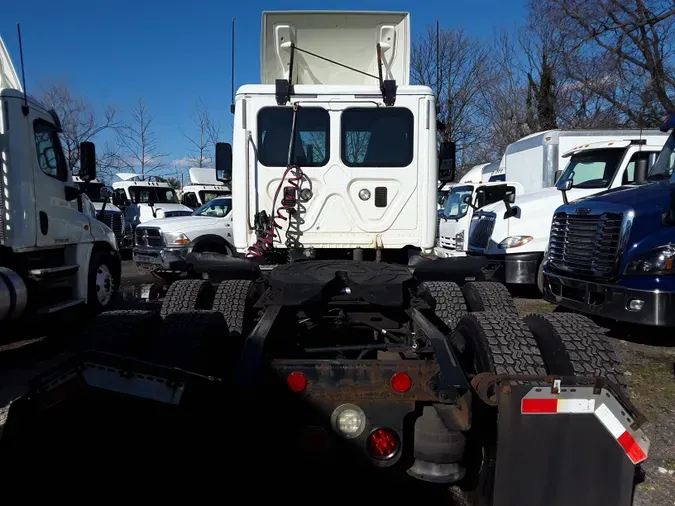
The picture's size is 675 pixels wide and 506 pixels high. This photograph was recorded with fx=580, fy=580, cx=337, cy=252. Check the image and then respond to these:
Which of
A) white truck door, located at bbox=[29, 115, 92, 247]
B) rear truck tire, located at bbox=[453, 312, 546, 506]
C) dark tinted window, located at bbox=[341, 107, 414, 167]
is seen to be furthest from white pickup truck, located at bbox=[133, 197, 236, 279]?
rear truck tire, located at bbox=[453, 312, 546, 506]

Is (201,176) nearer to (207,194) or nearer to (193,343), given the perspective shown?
(207,194)

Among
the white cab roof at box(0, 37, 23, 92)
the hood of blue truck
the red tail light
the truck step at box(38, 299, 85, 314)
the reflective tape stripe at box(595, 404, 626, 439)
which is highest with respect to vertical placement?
the white cab roof at box(0, 37, 23, 92)

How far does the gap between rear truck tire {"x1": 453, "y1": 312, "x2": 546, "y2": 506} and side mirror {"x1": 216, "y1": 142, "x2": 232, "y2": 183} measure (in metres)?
3.64

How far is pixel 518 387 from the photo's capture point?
2.52 meters

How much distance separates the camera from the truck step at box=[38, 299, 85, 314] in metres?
6.88

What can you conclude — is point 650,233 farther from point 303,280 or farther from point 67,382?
point 67,382

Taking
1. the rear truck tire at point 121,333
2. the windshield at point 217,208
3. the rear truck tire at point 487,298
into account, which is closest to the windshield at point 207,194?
the windshield at point 217,208

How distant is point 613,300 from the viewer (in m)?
6.41

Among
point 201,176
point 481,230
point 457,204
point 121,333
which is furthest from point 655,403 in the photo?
point 201,176

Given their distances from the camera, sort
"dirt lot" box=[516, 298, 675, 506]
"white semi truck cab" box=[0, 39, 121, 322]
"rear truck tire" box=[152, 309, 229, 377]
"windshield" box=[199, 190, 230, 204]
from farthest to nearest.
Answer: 1. "windshield" box=[199, 190, 230, 204]
2. "white semi truck cab" box=[0, 39, 121, 322]
3. "dirt lot" box=[516, 298, 675, 506]
4. "rear truck tire" box=[152, 309, 229, 377]

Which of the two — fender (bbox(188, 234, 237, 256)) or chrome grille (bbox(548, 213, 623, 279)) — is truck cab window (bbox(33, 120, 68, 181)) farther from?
chrome grille (bbox(548, 213, 623, 279))

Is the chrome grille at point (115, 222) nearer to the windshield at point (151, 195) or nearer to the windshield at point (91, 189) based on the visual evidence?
the windshield at point (151, 195)

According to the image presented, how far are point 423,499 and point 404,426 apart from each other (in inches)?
34.2

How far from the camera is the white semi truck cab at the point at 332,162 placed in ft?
19.2
